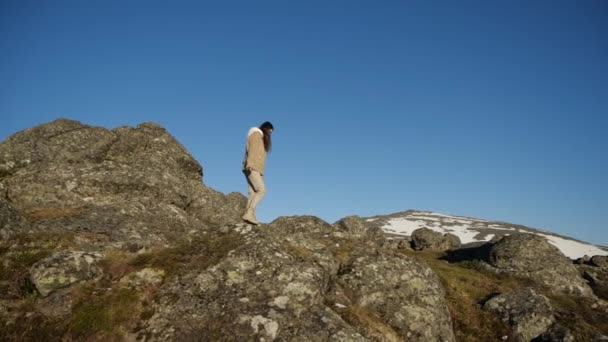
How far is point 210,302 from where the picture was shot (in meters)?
12.3

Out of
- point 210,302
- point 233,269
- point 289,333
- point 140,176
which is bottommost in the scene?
point 289,333

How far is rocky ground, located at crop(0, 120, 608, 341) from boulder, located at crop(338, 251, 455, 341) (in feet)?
0.16

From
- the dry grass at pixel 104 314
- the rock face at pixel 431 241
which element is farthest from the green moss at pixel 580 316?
the rock face at pixel 431 241

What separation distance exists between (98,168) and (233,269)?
18118mm

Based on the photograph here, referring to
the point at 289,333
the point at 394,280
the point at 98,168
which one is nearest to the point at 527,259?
the point at 394,280

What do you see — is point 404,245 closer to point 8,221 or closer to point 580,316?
point 580,316

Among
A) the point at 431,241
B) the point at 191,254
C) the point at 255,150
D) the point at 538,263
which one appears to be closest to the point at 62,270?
the point at 191,254

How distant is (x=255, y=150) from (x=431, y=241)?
54284mm

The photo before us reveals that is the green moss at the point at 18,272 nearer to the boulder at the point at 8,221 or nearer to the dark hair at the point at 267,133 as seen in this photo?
the boulder at the point at 8,221

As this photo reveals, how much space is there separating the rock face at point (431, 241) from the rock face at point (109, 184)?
38938 mm

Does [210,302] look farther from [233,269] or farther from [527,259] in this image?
[527,259]

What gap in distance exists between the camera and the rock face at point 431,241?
64.5 meters

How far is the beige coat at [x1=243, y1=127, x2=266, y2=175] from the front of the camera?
17.0 metres

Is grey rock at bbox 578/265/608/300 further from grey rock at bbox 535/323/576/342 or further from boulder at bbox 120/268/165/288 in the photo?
boulder at bbox 120/268/165/288
